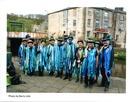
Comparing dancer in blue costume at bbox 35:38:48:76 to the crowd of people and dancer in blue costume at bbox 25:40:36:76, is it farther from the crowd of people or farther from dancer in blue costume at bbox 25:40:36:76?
dancer in blue costume at bbox 25:40:36:76

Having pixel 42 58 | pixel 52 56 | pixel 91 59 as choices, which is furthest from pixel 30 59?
pixel 91 59

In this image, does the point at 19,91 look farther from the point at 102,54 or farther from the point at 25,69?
the point at 102,54

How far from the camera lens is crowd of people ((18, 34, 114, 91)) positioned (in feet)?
9.43

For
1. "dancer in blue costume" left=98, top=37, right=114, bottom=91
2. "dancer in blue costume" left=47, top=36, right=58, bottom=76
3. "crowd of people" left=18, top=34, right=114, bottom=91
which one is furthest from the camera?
"dancer in blue costume" left=47, top=36, right=58, bottom=76

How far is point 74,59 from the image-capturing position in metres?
3.43

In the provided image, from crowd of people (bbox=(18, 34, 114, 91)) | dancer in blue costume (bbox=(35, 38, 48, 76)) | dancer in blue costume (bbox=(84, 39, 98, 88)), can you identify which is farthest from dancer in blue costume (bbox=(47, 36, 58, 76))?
dancer in blue costume (bbox=(84, 39, 98, 88))

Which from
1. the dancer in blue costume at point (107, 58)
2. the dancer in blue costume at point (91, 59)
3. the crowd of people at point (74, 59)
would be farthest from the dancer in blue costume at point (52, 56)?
the dancer in blue costume at point (107, 58)

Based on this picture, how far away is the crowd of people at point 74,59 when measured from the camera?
2875 mm

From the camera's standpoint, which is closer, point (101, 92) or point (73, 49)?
point (101, 92)

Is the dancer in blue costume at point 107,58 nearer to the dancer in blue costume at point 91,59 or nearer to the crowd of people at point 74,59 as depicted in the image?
the crowd of people at point 74,59

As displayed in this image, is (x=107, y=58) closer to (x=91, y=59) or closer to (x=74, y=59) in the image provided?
(x=91, y=59)

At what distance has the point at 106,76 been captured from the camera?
9.24 feet
